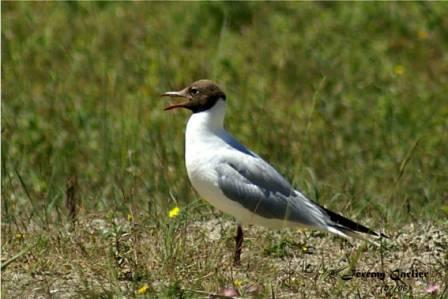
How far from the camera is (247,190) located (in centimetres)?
654

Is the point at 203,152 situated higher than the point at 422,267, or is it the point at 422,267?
the point at 203,152

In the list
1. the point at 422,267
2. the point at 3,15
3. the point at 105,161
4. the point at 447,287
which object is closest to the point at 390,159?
the point at 105,161

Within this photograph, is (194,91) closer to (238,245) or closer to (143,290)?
(238,245)

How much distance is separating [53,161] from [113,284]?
302 cm

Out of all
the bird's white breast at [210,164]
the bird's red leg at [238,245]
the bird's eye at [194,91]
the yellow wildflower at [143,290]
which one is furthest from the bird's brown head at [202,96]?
the yellow wildflower at [143,290]

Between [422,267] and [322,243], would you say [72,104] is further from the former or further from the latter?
[422,267]

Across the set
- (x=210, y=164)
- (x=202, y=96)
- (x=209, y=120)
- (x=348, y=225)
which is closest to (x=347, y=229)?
(x=348, y=225)

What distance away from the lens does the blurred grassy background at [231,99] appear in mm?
8031

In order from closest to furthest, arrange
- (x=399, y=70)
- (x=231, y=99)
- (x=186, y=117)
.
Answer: (x=186, y=117) → (x=231, y=99) → (x=399, y=70)

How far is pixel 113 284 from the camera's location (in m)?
5.71

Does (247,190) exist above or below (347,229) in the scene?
above

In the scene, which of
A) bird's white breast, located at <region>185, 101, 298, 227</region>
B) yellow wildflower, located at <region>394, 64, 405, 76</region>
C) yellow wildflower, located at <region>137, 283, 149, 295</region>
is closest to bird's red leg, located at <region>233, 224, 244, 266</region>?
bird's white breast, located at <region>185, 101, 298, 227</region>

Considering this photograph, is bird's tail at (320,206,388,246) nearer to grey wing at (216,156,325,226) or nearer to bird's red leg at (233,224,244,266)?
grey wing at (216,156,325,226)

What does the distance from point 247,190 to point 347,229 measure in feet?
1.80
